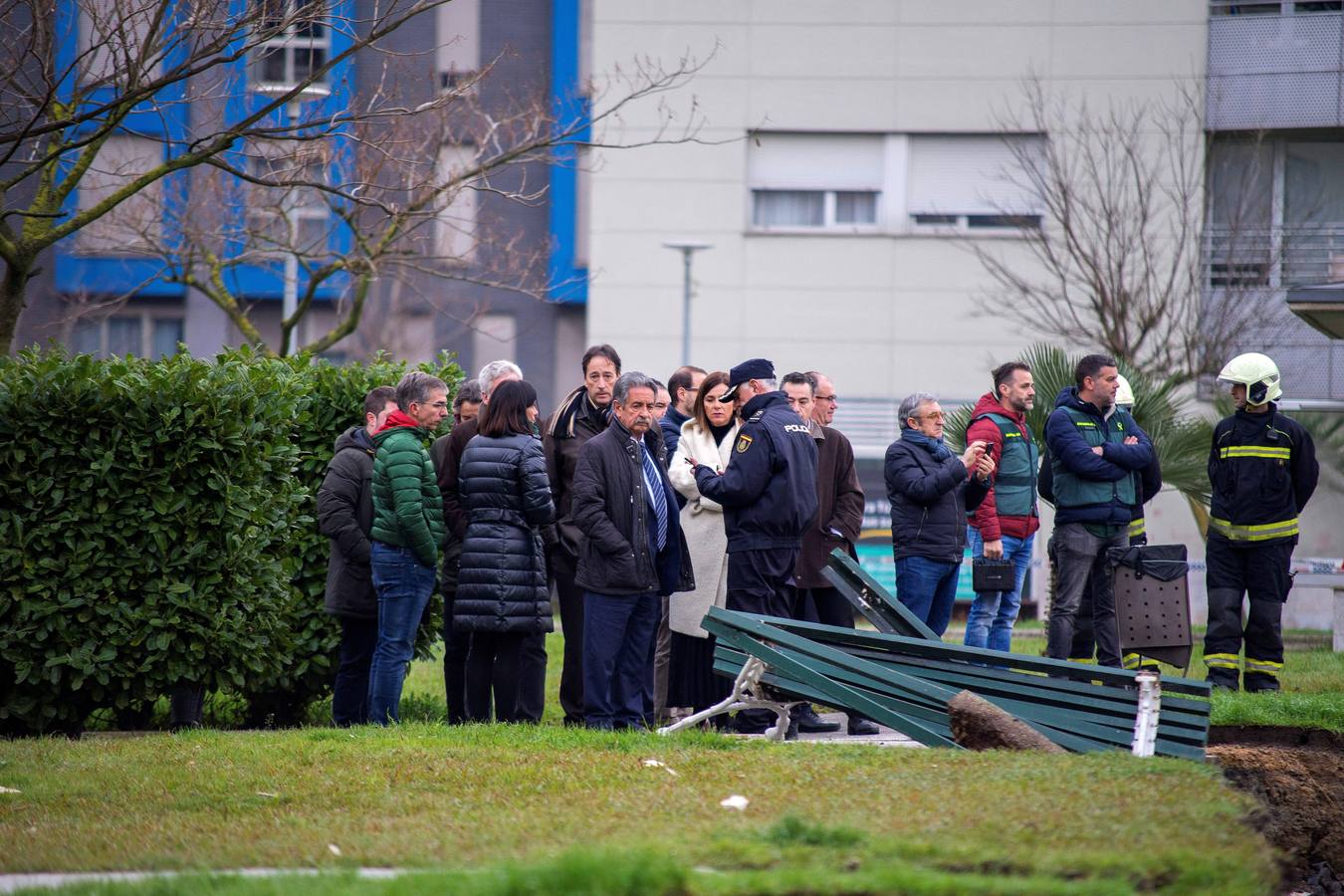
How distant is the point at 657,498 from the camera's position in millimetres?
8641

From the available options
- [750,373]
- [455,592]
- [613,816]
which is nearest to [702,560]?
[750,373]

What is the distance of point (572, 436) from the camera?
9.22 m

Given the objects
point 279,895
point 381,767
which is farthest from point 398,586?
point 279,895

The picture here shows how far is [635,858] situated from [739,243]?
890 inches

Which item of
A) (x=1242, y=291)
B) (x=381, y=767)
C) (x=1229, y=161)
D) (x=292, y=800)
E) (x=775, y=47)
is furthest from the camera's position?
(x=775, y=47)

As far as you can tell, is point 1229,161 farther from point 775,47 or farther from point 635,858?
point 635,858

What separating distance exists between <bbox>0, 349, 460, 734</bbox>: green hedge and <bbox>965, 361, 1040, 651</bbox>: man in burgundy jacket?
4.75m

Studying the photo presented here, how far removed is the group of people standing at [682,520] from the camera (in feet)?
27.8

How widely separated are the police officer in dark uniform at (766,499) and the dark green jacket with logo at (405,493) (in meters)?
1.53

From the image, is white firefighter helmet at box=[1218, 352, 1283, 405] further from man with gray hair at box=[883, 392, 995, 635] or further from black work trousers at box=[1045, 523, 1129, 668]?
man with gray hair at box=[883, 392, 995, 635]

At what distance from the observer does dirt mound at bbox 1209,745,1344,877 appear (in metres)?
8.23

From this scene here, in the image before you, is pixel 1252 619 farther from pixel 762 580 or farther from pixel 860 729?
pixel 762 580

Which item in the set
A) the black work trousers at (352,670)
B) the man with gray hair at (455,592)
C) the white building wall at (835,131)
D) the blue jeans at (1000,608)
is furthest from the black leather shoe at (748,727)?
the white building wall at (835,131)

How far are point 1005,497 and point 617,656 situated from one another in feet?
12.0
